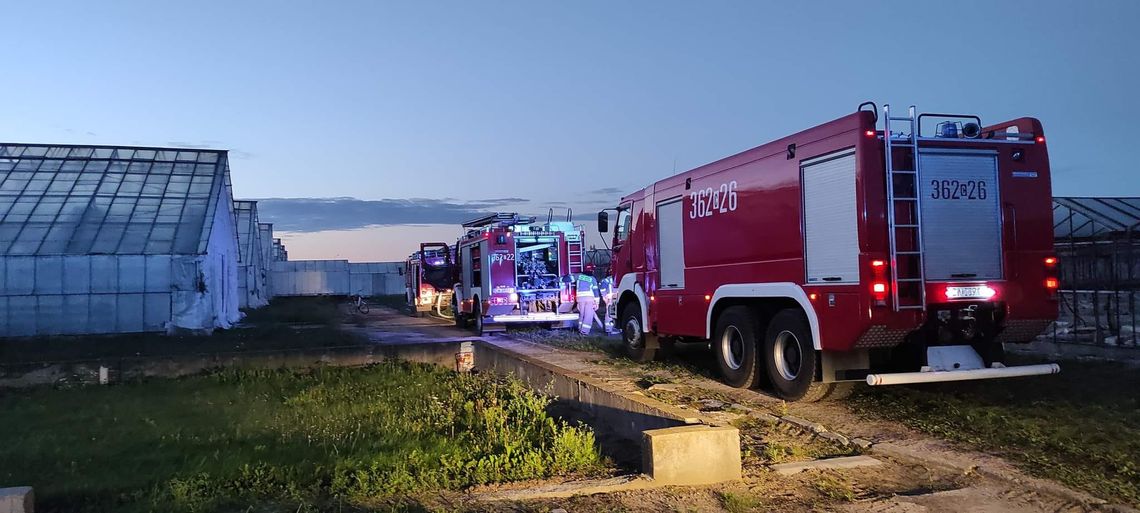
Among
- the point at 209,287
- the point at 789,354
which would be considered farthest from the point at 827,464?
the point at 209,287

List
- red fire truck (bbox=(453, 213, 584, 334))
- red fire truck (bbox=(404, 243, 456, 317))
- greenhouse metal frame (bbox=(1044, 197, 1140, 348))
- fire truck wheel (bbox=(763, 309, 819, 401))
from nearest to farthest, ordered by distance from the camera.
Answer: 1. fire truck wheel (bbox=(763, 309, 819, 401))
2. greenhouse metal frame (bbox=(1044, 197, 1140, 348))
3. red fire truck (bbox=(453, 213, 584, 334))
4. red fire truck (bbox=(404, 243, 456, 317))

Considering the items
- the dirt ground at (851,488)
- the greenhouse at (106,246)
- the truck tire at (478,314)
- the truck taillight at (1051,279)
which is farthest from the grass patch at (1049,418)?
the greenhouse at (106,246)

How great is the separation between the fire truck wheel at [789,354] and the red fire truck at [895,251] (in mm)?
17

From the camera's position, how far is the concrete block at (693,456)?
5.67m

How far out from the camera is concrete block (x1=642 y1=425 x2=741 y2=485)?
567 cm

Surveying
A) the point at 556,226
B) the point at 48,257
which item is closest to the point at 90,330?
the point at 48,257

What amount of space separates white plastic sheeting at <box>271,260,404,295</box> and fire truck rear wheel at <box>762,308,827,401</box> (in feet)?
194

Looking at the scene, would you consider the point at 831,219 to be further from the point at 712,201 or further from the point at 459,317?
the point at 459,317

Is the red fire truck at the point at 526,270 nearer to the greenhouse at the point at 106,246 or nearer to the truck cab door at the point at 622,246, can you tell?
the truck cab door at the point at 622,246

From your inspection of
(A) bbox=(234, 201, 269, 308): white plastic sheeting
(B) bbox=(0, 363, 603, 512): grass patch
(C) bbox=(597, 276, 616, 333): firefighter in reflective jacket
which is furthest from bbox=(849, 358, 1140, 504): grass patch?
(A) bbox=(234, 201, 269, 308): white plastic sheeting

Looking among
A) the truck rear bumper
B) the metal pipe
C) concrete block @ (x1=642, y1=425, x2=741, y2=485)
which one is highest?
the truck rear bumper

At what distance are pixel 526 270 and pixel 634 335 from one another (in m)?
8.28

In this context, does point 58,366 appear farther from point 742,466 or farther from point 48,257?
point 742,466

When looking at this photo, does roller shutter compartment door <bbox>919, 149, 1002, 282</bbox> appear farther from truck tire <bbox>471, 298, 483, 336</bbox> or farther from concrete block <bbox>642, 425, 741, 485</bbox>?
truck tire <bbox>471, 298, 483, 336</bbox>
